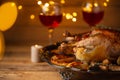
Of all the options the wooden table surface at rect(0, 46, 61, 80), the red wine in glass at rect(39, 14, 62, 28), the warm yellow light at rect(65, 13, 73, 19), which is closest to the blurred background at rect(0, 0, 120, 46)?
the warm yellow light at rect(65, 13, 73, 19)

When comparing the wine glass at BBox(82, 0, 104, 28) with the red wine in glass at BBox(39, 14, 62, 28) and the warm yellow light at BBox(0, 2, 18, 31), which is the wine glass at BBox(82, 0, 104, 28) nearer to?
the red wine in glass at BBox(39, 14, 62, 28)

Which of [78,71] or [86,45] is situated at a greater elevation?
[86,45]

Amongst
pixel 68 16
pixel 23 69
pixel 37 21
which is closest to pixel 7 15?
pixel 37 21

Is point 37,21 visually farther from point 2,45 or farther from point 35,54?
point 35,54

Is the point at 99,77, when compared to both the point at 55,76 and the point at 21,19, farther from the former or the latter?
the point at 21,19

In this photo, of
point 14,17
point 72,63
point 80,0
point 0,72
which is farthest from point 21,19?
point 72,63

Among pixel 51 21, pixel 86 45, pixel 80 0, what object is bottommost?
pixel 86 45
